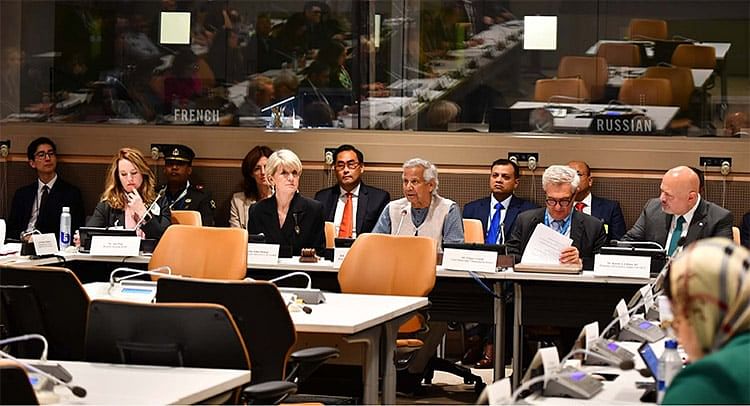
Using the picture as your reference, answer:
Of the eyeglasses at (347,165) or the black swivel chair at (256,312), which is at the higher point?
the eyeglasses at (347,165)

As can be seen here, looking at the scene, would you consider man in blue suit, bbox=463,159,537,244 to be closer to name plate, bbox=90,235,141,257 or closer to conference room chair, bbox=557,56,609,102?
conference room chair, bbox=557,56,609,102

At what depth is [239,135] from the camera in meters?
10.2

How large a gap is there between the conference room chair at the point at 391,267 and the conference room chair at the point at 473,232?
170cm

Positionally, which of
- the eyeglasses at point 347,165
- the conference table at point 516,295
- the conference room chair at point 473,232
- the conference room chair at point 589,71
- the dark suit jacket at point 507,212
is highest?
the conference room chair at point 589,71

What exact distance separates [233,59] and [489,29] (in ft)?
7.16

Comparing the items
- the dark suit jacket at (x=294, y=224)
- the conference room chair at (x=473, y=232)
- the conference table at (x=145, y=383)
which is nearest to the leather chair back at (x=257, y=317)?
the conference table at (x=145, y=383)

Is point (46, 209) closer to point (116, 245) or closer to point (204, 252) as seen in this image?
point (116, 245)

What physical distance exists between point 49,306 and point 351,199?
14.7 feet

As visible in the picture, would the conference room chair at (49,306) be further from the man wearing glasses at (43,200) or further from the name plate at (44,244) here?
the man wearing glasses at (43,200)

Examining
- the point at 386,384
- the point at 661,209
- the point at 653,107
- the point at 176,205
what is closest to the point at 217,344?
the point at 386,384

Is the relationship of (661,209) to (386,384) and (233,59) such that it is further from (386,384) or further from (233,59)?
(233,59)

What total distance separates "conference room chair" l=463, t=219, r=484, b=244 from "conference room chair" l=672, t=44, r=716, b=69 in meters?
2.77

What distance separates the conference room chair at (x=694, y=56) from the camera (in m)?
9.91

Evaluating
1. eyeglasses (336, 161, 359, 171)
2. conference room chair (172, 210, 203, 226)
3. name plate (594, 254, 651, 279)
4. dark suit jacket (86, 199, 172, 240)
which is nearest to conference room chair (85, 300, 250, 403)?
name plate (594, 254, 651, 279)
